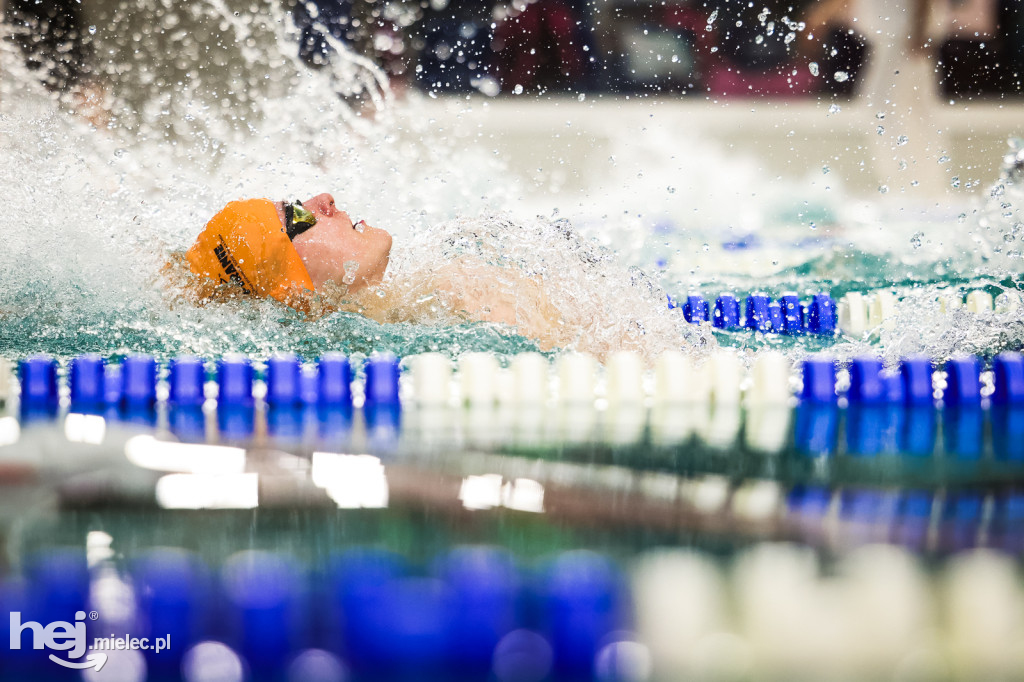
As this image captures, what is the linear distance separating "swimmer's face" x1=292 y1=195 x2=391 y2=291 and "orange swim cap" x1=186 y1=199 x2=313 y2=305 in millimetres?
29

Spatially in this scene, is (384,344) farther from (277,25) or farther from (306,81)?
(277,25)

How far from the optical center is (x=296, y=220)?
2.04 metres

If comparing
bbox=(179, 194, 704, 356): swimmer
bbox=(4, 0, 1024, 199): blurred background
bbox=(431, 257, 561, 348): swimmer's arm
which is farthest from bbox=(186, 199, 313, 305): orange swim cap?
bbox=(4, 0, 1024, 199): blurred background

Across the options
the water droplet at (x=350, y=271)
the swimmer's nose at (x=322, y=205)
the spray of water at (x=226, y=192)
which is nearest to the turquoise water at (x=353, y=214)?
the spray of water at (x=226, y=192)

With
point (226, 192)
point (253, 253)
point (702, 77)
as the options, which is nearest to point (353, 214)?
point (226, 192)

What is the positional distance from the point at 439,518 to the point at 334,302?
3.41ft

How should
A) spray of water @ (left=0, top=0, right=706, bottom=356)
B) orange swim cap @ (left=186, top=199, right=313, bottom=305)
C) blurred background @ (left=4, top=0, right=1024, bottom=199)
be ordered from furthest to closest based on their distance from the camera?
blurred background @ (left=4, top=0, right=1024, bottom=199)
spray of water @ (left=0, top=0, right=706, bottom=356)
orange swim cap @ (left=186, top=199, right=313, bottom=305)

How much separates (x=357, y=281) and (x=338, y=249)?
100 mm

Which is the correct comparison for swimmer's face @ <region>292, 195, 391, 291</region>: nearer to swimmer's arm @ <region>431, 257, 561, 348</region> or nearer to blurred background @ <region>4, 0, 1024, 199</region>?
swimmer's arm @ <region>431, 257, 561, 348</region>

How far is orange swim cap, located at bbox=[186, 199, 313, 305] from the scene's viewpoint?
1996 mm

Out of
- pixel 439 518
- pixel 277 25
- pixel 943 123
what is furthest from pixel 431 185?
pixel 439 518

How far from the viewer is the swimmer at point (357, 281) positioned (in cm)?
201

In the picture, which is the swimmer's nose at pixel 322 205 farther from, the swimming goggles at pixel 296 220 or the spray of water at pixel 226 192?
the spray of water at pixel 226 192

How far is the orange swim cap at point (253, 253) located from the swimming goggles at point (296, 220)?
0.05 feet
